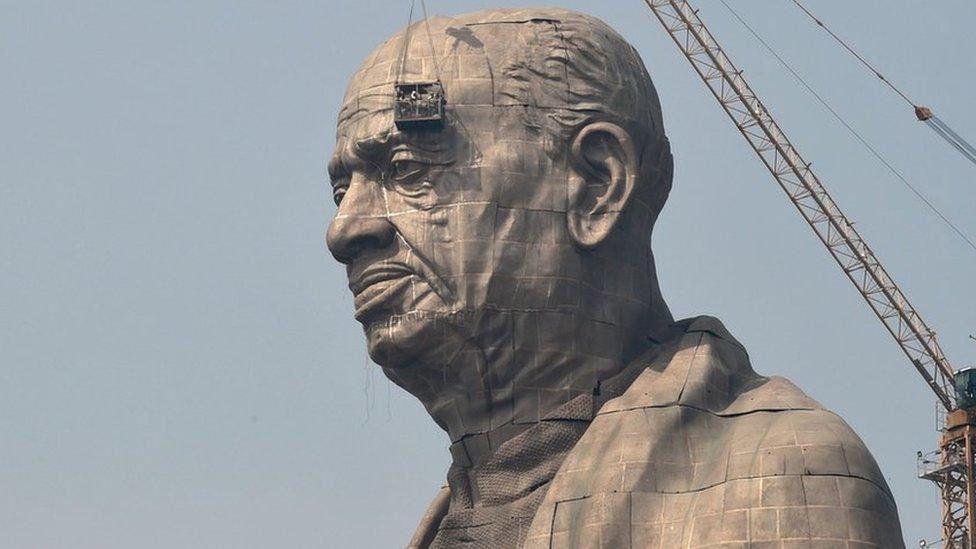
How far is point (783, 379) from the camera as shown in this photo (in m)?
27.8

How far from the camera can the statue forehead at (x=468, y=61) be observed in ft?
93.0

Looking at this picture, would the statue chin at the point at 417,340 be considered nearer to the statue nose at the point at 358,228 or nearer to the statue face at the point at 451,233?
the statue face at the point at 451,233

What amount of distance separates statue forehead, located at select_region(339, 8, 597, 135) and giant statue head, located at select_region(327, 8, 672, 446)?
0.08 feet

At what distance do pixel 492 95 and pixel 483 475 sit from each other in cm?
438

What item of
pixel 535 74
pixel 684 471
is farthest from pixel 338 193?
pixel 684 471

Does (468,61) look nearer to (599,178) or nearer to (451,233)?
(599,178)

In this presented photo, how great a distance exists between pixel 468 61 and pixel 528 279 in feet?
9.06

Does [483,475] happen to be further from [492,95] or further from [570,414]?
[492,95]

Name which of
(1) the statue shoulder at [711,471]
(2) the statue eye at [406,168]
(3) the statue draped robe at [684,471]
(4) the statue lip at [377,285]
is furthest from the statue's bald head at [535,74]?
(1) the statue shoulder at [711,471]

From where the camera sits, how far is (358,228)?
92.1 feet

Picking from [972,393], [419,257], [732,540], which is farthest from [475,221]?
[972,393]

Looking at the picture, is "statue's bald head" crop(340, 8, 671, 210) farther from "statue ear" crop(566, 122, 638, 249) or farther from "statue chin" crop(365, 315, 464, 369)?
"statue chin" crop(365, 315, 464, 369)

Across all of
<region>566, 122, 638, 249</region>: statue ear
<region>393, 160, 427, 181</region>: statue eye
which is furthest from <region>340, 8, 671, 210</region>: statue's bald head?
<region>393, 160, 427, 181</region>: statue eye

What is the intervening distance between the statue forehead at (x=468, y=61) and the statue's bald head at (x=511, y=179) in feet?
0.07
